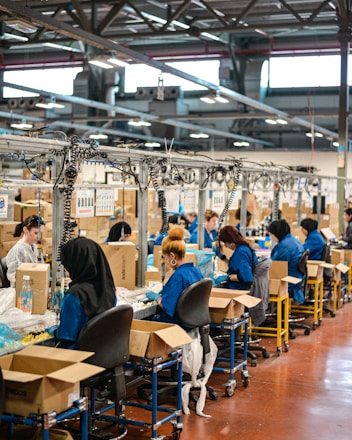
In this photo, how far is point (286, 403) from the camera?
497 centimetres

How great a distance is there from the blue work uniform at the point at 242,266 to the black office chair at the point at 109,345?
7.70 feet

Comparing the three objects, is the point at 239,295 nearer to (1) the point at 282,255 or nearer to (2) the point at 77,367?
(1) the point at 282,255

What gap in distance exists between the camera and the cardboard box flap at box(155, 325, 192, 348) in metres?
3.83

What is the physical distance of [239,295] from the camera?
538 cm

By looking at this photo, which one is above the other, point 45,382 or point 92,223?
point 92,223

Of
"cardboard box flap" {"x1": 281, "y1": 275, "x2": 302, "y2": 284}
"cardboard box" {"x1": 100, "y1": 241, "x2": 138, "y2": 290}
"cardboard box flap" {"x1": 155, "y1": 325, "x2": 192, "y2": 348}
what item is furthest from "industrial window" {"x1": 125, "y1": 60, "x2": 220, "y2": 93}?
"cardboard box flap" {"x1": 155, "y1": 325, "x2": 192, "y2": 348}

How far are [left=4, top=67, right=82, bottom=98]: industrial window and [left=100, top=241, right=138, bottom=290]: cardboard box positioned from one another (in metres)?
10.0

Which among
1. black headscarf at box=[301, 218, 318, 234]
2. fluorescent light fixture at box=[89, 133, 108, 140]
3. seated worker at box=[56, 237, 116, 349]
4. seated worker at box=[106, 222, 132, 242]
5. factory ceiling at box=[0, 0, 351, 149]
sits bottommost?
seated worker at box=[56, 237, 116, 349]

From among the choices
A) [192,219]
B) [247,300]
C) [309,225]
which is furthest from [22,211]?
[247,300]

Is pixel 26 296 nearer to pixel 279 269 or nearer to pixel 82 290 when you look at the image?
pixel 82 290

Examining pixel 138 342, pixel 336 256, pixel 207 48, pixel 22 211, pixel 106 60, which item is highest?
pixel 207 48

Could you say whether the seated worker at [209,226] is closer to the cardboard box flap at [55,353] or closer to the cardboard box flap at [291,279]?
the cardboard box flap at [291,279]

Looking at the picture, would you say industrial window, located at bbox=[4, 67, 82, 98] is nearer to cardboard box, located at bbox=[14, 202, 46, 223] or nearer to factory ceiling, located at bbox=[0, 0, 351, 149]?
factory ceiling, located at bbox=[0, 0, 351, 149]

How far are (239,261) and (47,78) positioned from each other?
1042cm
